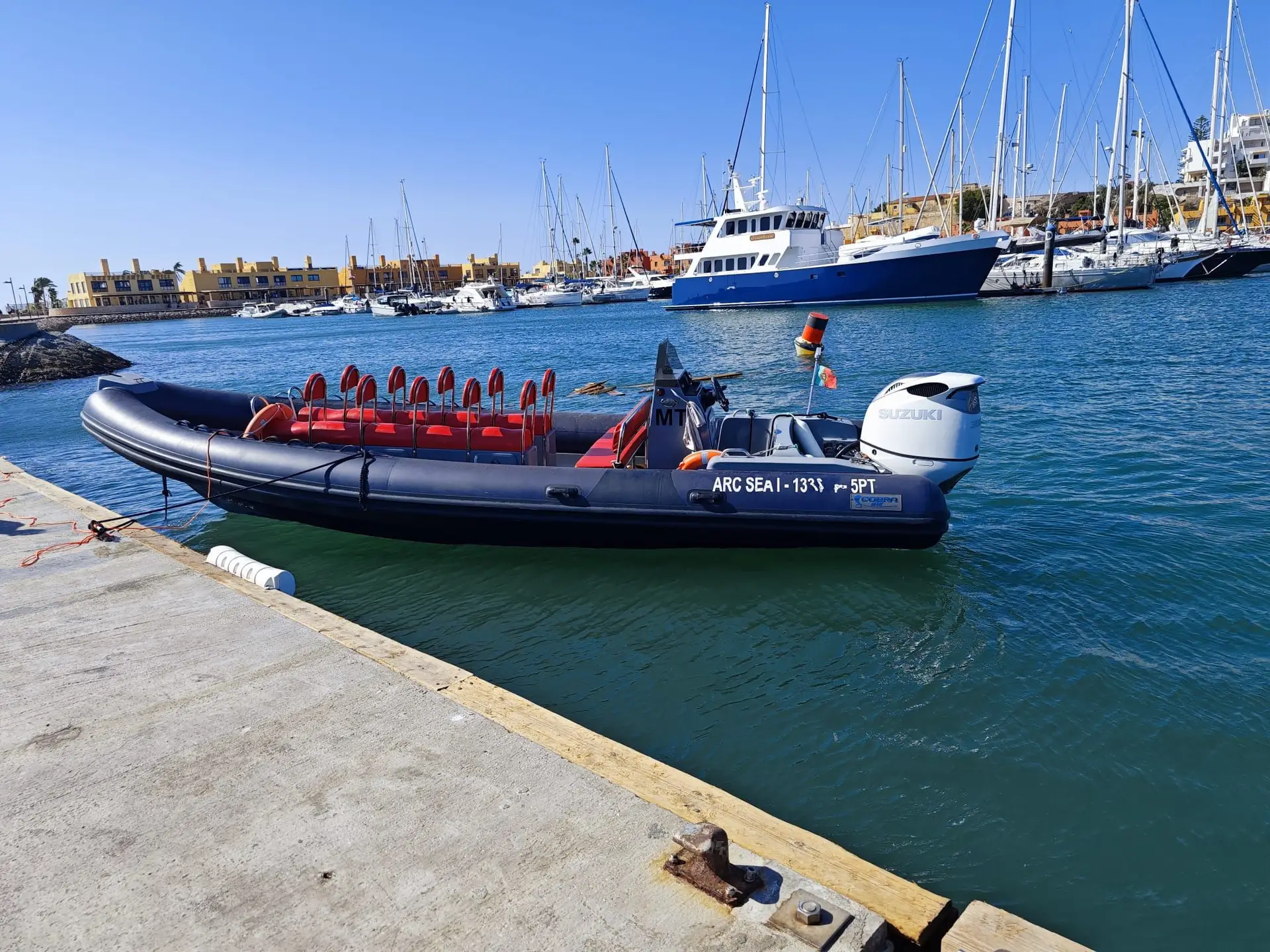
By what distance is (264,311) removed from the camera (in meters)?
92.5

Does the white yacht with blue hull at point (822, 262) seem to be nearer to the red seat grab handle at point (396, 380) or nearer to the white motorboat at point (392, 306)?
the red seat grab handle at point (396, 380)

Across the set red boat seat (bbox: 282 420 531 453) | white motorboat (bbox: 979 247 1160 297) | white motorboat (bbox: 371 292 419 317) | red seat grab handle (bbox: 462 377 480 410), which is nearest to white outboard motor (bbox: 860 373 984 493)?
red boat seat (bbox: 282 420 531 453)

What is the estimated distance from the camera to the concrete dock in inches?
103

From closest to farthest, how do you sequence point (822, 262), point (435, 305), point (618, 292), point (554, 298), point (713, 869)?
point (713, 869) → point (822, 262) → point (554, 298) → point (618, 292) → point (435, 305)

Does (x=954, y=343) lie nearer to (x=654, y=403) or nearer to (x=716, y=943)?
(x=654, y=403)

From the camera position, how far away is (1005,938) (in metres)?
2.51

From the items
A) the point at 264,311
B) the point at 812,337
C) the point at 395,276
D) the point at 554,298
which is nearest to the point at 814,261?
the point at 812,337

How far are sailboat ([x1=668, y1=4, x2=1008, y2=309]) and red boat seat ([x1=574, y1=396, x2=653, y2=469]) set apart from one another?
34.3 metres

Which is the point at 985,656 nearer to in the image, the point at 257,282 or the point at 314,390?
the point at 314,390

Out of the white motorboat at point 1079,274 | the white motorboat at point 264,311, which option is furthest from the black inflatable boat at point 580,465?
the white motorboat at point 264,311

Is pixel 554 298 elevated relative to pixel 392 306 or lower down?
lower down

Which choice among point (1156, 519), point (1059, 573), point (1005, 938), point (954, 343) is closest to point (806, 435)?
point (1059, 573)

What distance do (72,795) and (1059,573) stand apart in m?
7.34

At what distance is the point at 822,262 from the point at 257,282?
349ft
